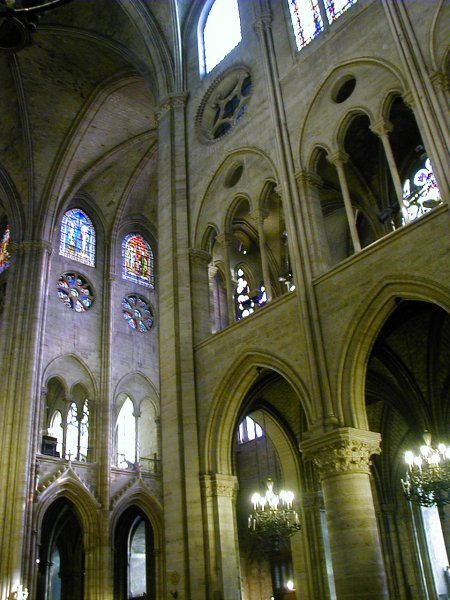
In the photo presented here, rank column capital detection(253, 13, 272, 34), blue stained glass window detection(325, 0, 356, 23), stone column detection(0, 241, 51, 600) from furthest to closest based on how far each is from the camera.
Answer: stone column detection(0, 241, 51, 600) < column capital detection(253, 13, 272, 34) < blue stained glass window detection(325, 0, 356, 23)

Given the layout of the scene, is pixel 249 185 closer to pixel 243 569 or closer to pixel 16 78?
pixel 16 78

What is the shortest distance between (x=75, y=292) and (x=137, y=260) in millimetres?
3877

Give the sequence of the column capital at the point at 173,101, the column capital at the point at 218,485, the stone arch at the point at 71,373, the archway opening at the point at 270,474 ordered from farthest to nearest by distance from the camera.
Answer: the stone arch at the point at 71,373 < the archway opening at the point at 270,474 < the column capital at the point at 173,101 < the column capital at the point at 218,485

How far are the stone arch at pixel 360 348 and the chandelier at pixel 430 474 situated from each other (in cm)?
223

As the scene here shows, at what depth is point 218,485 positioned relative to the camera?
12688 mm

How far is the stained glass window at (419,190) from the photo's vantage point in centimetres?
1475

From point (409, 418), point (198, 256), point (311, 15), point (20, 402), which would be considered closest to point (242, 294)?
point (198, 256)

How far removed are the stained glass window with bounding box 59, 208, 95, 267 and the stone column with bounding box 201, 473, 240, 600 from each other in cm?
1524

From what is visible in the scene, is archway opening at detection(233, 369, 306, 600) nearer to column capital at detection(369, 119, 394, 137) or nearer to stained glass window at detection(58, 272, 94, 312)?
column capital at detection(369, 119, 394, 137)

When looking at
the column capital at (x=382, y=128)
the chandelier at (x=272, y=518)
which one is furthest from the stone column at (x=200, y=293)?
the column capital at (x=382, y=128)

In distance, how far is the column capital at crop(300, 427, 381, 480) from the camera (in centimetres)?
1027

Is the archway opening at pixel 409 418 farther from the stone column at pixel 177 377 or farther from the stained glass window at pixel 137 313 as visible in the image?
the stained glass window at pixel 137 313

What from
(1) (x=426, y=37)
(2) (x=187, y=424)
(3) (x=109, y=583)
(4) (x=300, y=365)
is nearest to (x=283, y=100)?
Result: (1) (x=426, y=37)

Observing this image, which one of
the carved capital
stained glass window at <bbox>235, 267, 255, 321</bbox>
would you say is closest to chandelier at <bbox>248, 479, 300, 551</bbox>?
stained glass window at <bbox>235, 267, 255, 321</bbox>
